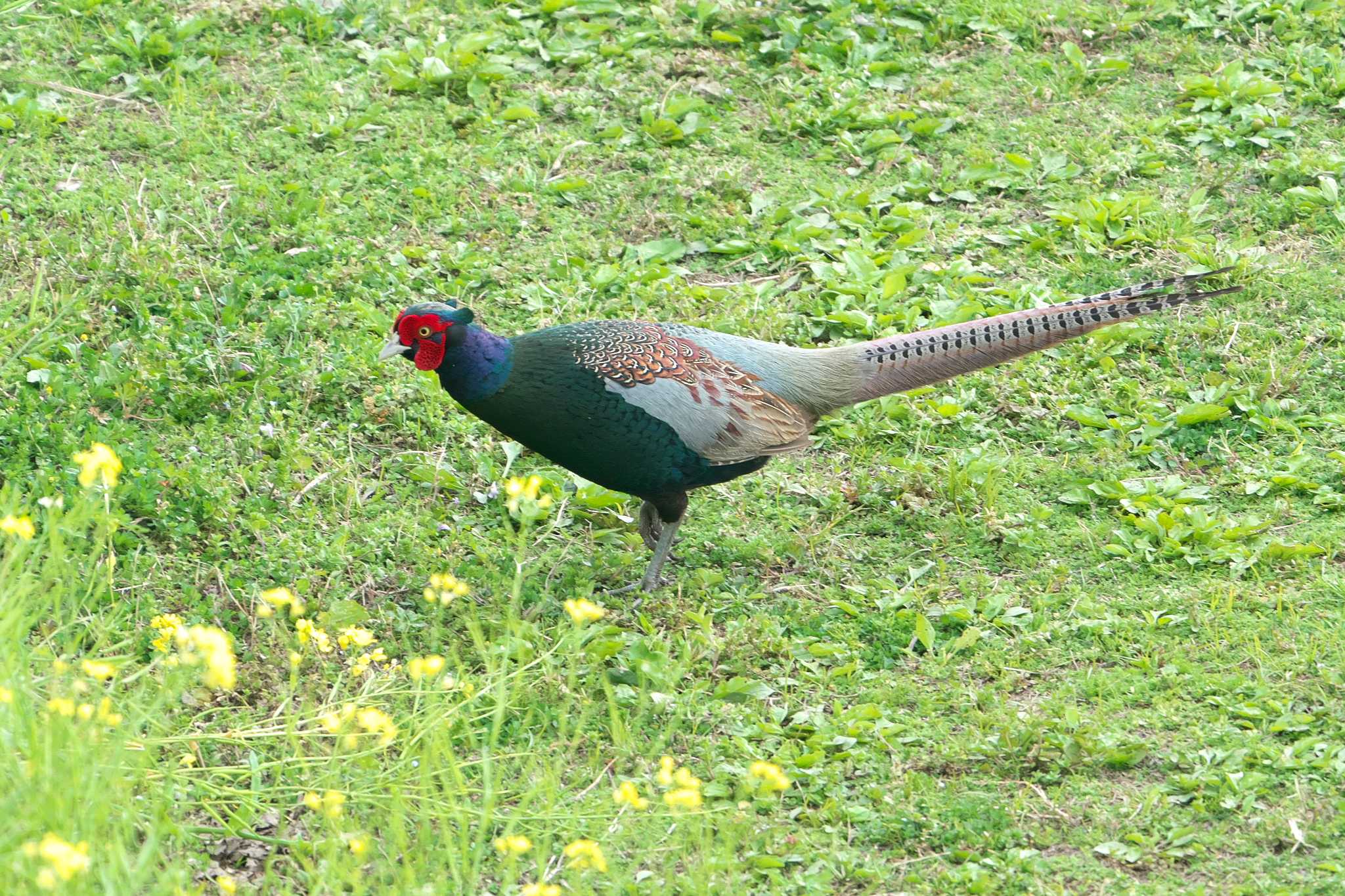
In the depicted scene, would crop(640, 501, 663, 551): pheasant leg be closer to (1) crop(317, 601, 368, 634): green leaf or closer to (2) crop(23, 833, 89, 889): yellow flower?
(1) crop(317, 601, 368, 634): green leaf

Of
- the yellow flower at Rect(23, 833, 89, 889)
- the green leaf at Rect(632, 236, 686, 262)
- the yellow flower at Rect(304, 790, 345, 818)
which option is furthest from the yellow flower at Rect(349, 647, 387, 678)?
the green leaf at Rect(632, 236, 686, 262)

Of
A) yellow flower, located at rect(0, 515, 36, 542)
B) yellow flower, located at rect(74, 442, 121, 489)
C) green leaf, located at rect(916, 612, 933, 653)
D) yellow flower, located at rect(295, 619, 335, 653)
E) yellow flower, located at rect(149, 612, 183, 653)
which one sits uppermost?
yellow flower, located at rect(74, 442, 121, 489)

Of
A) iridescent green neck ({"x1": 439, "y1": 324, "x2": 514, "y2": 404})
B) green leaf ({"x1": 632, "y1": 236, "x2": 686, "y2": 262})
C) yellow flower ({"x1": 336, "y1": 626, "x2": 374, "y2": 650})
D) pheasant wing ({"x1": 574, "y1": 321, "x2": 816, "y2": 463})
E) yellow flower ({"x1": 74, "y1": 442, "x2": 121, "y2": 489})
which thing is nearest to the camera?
yellow flower ({"x1": 74, "y1": 442, "x2": 121, "y2": 489})

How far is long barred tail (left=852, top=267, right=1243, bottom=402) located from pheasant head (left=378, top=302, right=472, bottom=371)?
154cm

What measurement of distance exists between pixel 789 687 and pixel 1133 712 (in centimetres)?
110

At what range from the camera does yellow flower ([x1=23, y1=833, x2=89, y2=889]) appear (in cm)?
270

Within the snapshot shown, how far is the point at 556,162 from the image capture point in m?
7.55

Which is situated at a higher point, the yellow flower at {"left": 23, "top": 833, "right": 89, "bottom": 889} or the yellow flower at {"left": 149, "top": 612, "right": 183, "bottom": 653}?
the yellow flower at {"left": 23, "top": 833, "right": 89, "bottom": 889}

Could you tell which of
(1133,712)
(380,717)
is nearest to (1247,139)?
(1133,712)

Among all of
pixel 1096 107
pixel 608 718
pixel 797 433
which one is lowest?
pixel 608 718

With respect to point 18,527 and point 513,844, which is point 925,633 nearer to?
point 513,844

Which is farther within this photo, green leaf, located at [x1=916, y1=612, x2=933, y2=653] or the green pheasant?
the green pheasant

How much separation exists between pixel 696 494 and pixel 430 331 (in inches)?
55.9

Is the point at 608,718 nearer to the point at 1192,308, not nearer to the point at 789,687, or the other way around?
the point at 789,687
